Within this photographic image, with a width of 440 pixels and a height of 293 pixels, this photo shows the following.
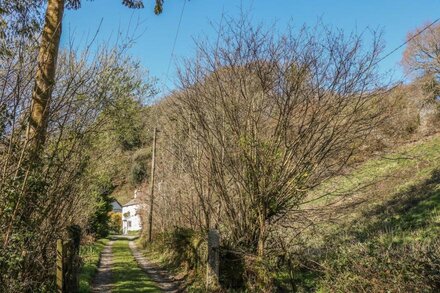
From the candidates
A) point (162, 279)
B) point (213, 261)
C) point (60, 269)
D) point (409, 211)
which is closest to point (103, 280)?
point (162, 279)

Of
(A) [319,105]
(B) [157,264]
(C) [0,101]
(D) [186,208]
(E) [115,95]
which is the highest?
(E) [115,95]

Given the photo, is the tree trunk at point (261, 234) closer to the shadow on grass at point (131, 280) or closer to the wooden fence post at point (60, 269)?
the shadow on grass at point (131, 280)

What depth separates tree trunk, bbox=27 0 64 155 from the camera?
573 centimetres

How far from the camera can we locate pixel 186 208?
49.9 feet

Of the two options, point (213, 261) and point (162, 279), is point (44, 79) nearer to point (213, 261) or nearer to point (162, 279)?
point (213, 261)

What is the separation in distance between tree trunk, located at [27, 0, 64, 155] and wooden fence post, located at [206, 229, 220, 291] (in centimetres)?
432

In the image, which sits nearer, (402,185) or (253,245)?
(253,245)

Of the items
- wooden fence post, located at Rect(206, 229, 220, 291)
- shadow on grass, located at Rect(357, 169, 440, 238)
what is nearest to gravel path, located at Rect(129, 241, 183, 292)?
wooden fence post, located at Rect(206, 229, 220, 291)

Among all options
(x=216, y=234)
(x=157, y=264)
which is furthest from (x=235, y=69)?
(x=157, y=264)

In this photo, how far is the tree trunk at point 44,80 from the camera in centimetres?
573

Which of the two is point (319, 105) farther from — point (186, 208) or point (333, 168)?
point (186, 208)

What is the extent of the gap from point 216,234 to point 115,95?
4.03 meters

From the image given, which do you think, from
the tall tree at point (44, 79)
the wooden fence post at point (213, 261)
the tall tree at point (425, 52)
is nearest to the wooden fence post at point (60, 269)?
the tall tree at point (44, 79)

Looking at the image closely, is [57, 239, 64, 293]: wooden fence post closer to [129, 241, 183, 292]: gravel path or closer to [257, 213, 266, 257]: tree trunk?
[257, 213, 266, 257]: tree trunk
